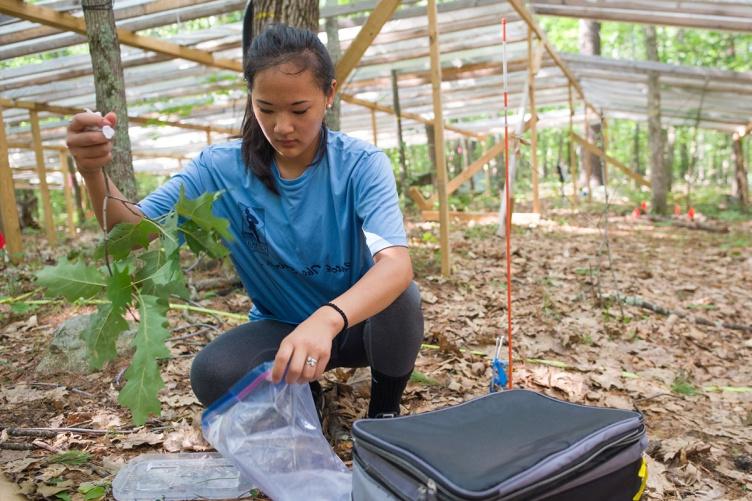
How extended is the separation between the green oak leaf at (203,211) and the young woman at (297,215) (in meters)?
0.23

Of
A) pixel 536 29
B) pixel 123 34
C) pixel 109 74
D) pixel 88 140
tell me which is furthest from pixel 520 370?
pixel 536 29

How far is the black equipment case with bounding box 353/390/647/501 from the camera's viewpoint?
1242 mm

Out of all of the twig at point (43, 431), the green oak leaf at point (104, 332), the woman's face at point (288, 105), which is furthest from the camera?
the twig at point (43, 431)

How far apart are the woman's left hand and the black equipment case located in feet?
0.69

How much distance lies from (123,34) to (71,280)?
200 inches

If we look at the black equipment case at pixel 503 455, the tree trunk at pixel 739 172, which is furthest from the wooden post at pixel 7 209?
the tree trunk at pixel 739 172

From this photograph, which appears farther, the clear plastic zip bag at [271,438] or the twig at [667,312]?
the twig at [667,312]

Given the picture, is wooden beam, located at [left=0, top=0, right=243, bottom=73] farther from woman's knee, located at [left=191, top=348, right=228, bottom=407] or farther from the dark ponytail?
woman's knee, located at [left=191, top=348, right=228, bottom=407]

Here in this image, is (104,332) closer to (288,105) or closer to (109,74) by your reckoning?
(288,105)

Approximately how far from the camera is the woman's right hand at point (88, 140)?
59.9 inches

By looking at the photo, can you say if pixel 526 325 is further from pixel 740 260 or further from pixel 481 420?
pixel 740 260

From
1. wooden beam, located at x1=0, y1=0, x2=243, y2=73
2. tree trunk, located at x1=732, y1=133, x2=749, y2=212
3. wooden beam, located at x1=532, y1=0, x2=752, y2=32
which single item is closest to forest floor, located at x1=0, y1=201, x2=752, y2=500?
wooden beam, located at x1=0, y1=0, x2=243, y2=73

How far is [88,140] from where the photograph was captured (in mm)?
1525

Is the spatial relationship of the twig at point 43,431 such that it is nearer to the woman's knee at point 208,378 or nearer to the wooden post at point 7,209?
the woman's knee at point 208,378
